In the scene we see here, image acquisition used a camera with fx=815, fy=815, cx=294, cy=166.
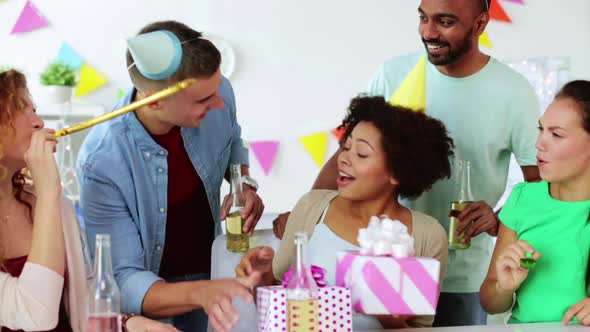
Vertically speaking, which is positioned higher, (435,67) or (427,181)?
(435,67)

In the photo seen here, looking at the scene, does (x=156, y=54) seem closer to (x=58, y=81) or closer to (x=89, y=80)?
(x=58, y=81)

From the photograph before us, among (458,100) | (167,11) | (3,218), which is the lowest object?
(3,218)

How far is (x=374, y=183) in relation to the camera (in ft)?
6.40

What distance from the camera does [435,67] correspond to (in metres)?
2.23

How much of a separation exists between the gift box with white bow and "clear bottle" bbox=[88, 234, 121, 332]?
0.43 meters

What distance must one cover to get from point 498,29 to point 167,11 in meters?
1.81

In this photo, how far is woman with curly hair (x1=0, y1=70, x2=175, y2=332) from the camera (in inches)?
58.5

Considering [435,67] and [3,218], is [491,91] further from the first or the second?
[3,218]

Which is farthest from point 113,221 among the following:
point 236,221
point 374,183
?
point 374,183

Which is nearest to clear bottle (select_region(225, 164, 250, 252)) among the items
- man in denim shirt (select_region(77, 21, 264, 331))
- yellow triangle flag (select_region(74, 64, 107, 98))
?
man in denim shirt (select_region(77, 21, 264, 331))

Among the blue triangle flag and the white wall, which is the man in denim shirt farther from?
the blue triangle flag

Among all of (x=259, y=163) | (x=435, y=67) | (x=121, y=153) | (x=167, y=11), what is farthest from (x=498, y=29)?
(x=121, y=153)

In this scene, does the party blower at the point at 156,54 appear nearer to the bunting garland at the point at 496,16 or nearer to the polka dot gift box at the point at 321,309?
the polka dot gift box at the point at 321,309

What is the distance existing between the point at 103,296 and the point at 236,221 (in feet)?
1.86
